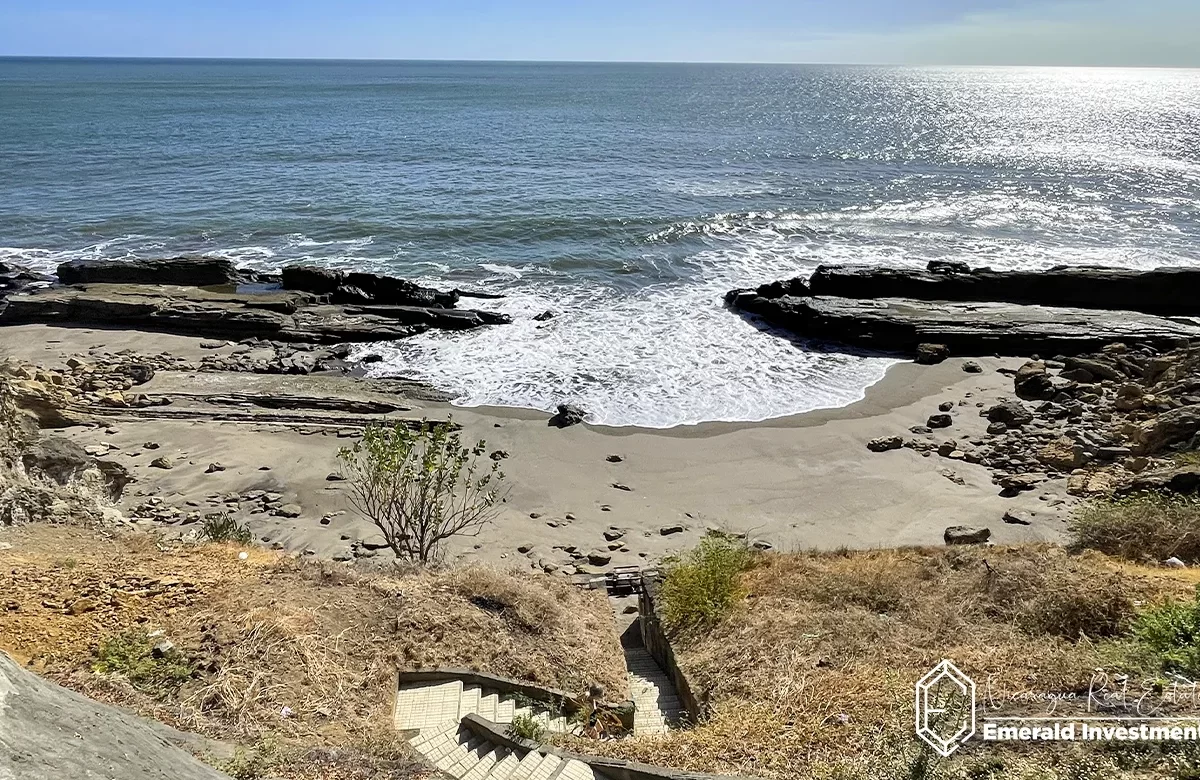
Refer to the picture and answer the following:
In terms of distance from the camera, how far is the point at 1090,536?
35.6ft

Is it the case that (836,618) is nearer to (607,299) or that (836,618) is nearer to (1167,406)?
(1167,406)

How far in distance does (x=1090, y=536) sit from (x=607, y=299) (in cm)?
1831

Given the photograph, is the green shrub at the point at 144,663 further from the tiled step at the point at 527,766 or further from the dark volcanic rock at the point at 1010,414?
the dark volcanic rock at the point at 1010,414

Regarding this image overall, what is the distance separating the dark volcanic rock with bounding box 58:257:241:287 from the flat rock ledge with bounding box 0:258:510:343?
0.03 metres

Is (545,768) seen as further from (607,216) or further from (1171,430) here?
(607,216)

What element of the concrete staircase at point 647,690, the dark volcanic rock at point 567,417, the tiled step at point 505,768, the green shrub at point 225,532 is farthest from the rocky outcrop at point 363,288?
the tiled step at point 505,768

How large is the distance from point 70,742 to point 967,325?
23.5 m

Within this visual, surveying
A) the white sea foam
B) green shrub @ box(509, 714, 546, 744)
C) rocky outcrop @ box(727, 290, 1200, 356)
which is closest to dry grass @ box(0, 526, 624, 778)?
green shrub @ box(509, 714, 546, 744)

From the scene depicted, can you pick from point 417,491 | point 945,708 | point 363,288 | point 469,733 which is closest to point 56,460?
point 417,491

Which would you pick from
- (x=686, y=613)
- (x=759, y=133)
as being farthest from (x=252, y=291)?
(x=759, y=133)

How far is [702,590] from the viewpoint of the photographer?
9.31 m

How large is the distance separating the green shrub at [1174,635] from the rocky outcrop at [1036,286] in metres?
19.5

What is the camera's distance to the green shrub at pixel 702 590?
30.0 ft

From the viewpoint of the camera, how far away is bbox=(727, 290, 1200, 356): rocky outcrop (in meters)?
22.2
